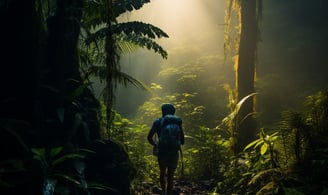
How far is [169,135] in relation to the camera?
709cm

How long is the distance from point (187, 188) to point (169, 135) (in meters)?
2.43

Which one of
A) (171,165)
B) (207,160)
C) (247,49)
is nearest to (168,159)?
(171,165)

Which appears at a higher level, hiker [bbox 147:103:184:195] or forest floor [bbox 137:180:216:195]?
hiker [bbox 147:103:184:195]

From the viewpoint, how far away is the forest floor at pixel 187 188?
842cm

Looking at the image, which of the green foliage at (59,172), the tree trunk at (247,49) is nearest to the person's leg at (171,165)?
the green foliage at (59,172)

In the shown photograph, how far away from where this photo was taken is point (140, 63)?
103 ft

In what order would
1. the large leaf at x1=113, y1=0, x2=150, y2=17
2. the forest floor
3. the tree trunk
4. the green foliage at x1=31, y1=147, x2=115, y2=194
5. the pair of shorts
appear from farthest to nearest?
the tree trunk
the large leaf at x1=113, y1=0, x2=150, y2=17
the forest floor
the pair of shorts
the green foliage at x1=31, y1=147, x2=115, y2=194

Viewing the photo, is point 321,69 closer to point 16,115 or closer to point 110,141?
point 110,141

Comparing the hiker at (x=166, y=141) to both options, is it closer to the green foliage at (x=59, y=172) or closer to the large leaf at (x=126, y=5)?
the green foliage at (x=59, y=172)

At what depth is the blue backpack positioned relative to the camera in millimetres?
7082

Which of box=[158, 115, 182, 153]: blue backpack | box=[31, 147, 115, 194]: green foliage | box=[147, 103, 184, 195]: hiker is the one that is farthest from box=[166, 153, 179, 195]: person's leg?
box=[31, 147, 115, 194]: green foliage

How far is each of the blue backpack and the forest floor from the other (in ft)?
4.22

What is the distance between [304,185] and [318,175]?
245 millimetres

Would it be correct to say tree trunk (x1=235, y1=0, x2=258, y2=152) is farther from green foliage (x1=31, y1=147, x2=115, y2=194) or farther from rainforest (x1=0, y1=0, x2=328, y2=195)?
green foliage (x1=31, y1=147, x2=115, y2=194)
